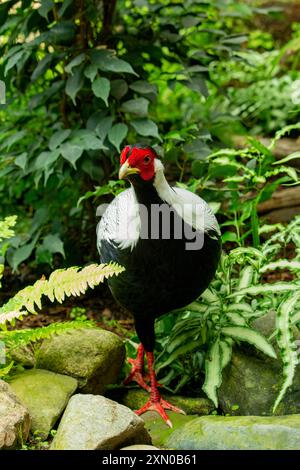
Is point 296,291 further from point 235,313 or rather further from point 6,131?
point 6,131

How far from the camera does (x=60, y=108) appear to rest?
461 centimetres

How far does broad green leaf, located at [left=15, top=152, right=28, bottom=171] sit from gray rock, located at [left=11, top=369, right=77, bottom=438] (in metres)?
1.30

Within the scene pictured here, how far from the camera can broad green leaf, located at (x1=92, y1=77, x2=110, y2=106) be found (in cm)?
383

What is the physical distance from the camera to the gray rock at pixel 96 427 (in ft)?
8.54

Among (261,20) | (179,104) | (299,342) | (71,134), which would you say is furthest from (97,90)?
(261,20)

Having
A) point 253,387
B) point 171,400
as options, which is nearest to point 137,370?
point 171,400

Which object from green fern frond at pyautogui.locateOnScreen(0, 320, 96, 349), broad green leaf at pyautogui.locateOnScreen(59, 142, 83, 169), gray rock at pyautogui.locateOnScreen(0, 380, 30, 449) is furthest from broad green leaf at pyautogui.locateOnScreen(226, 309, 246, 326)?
broad green leaf at pyautogui.locateOnScreen(59, 142, 83, 169)

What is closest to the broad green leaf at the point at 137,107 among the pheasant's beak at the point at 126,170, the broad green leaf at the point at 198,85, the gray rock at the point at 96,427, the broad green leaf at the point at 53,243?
the broad green leaf at the point at 198,85

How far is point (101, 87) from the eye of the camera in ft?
12.7

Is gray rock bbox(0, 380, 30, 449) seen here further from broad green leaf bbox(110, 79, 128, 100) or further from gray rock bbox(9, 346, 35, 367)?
broad green leaf bbox(110, 79, 128, 100)

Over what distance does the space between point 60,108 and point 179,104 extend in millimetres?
1802

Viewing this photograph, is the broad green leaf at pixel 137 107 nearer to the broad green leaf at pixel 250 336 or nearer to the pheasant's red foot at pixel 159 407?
the broad green leaf at pixel 250 336

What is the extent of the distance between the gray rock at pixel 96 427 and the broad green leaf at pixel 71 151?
1570 mm

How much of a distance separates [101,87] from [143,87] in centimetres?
39
